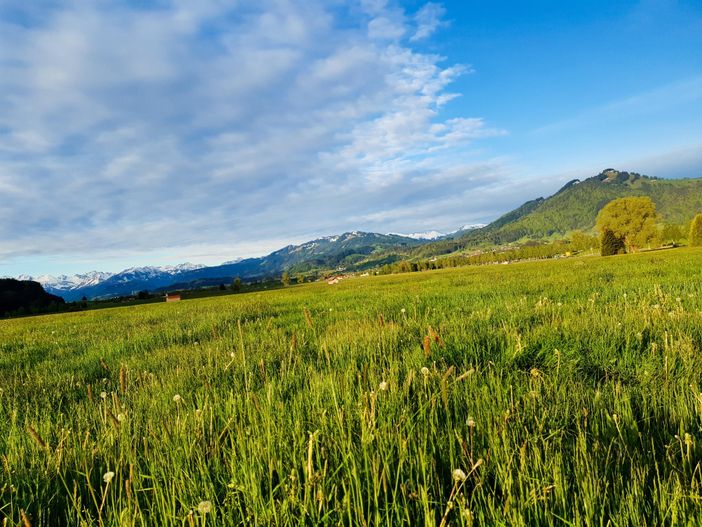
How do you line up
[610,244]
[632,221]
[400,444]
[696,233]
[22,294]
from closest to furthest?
[400,444]
[632,221]
[610,244]
[696,233]
[22,294]

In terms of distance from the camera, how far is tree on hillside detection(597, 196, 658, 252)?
92.4m

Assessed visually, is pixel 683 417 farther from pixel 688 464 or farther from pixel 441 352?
pixel 441 352

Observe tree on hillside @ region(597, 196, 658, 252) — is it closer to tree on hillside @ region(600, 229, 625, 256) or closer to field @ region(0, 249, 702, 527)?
tree on hillside @ region(600, 229, 625, 256)

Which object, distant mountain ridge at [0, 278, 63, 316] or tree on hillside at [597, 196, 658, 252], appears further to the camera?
distant mountain ridge at [0, 278, 63, 316]

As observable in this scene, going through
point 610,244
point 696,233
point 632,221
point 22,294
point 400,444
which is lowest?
point 696,233

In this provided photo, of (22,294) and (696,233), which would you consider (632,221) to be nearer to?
(696,233)

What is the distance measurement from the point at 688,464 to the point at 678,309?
4928 mm

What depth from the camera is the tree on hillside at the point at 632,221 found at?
92.4m

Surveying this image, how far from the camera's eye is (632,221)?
308 ft

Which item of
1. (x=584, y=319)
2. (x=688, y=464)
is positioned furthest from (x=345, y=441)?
(x=584, y=319)

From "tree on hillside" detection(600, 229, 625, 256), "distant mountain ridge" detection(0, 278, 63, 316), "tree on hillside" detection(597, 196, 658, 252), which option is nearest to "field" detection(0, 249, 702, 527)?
"tree on hillside" detection(597, 196, 658, 252)

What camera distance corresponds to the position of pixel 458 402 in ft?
8.78

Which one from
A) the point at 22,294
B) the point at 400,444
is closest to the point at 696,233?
the point at 400,444

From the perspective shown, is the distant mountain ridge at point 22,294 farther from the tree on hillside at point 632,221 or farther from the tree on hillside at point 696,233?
the tree on hillside at point 696,233
